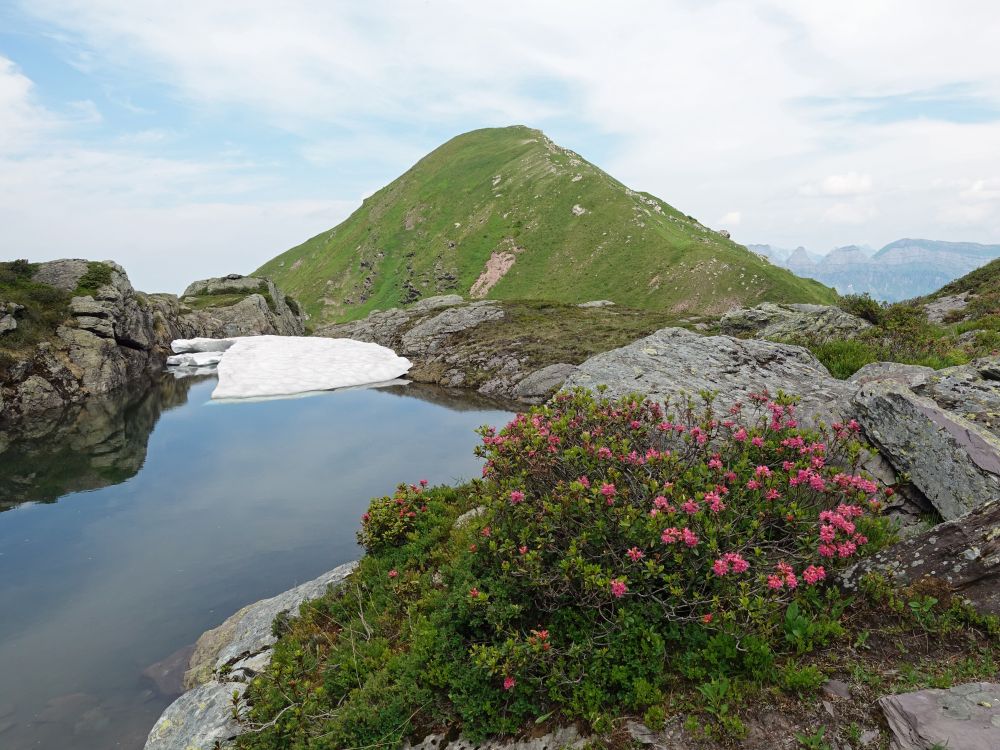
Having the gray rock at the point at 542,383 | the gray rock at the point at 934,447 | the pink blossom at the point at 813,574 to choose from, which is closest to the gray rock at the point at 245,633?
the pink blossom at the point at 813,574

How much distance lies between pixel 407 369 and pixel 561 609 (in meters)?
46.4

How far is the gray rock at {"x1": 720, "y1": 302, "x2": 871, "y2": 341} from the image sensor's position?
29945 mm

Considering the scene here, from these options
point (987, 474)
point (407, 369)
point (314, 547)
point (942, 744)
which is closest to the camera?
point (942, 744)

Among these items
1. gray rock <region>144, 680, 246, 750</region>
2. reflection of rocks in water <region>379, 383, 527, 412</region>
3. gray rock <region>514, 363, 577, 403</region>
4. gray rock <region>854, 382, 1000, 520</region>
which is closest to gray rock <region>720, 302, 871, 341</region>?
gray rock <region>514, 363, 577, 403</region>

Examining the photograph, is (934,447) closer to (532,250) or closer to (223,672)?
(223,672)

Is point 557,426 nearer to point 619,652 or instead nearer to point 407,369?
point 619,652

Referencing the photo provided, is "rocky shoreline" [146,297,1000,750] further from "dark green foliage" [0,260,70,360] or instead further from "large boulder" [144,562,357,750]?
"dark green foliage" [0,260,70,360]

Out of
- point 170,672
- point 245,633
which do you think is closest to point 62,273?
point 170,672

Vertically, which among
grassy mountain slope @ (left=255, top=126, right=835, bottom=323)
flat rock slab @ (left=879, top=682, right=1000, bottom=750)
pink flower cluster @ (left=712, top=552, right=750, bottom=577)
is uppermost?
grassy mountain slope @ (left=255, top=126, right=835, bottom=323)

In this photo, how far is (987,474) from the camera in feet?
24.4

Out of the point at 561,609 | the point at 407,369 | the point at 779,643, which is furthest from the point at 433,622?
the point at 407,369

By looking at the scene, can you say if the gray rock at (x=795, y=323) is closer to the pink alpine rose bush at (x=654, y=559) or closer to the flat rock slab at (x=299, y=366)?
the pink alpine rose bush at (x=654, y=559)

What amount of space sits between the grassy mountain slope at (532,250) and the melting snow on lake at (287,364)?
222 ft

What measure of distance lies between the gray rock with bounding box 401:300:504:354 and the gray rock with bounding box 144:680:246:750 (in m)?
47.8
